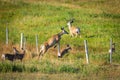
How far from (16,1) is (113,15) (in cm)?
1282

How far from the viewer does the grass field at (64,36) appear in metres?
20.2

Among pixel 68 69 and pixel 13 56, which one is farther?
pixel 13 56

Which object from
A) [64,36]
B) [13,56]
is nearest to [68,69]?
[13,56]

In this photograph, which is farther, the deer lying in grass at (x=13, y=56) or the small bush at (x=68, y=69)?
the deer lying in grass at (x=13, y=56)

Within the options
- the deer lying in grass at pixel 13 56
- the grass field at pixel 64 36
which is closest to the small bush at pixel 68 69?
the grass field at pixel 64 36

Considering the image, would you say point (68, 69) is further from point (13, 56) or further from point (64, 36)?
point (64, 36)

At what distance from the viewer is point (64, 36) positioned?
39.2 m

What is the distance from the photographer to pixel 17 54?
24.6m

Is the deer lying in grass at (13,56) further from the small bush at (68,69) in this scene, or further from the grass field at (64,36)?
the small bush at (68,69)

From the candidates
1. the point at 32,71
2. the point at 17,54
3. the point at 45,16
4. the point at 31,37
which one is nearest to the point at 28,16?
the point at 45,16

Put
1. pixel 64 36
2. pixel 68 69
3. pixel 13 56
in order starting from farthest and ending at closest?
pixel 64 36
pixel 13 56
pixel 68 69

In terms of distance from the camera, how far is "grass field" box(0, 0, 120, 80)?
20234 mm

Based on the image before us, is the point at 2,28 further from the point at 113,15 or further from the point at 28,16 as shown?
the point at 113,15

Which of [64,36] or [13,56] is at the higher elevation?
[64,36]
